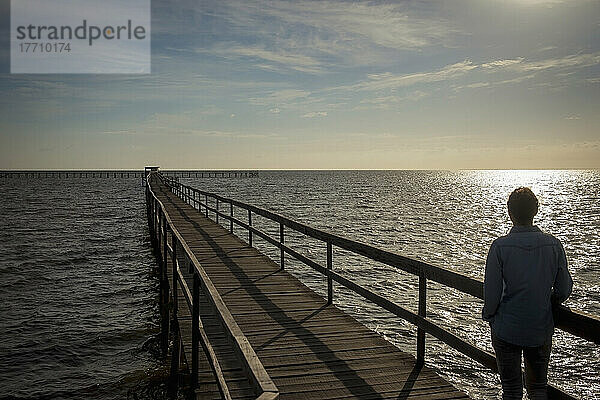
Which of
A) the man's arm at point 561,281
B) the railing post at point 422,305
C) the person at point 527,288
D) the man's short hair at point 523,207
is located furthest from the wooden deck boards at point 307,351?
the man's short hair at point 523,207

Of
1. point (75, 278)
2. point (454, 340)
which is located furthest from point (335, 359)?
point (75, 278)

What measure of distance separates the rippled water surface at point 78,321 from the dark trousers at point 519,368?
5580 millimetres

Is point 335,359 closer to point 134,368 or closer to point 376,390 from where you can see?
point 376,390

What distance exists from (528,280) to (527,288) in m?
0.05

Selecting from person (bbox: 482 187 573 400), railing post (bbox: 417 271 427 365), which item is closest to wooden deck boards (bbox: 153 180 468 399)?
railing post (bbox: 417 271 427 365)

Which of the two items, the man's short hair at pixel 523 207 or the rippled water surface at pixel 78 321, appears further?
the rippled water surface at pixel 78 321

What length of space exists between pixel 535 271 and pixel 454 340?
1228 mm

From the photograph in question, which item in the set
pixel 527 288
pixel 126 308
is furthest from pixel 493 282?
pixel 126 308

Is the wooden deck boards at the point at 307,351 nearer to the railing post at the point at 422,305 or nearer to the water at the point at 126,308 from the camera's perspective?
the railing post at the point at 422,305

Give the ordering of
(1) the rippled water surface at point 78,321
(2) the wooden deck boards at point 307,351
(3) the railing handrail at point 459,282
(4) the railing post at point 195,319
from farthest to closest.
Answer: (1) the rippled water surface at point 78,321
(2) the wooden deck boards at point 307,351
(4) the railing post at point 195,319
(3) the railing handrail at point 459,282

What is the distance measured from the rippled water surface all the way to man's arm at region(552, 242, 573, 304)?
6.06m

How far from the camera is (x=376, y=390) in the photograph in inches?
186

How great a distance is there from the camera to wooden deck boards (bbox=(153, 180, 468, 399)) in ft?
15.7

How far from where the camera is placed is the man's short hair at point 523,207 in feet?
10.9
